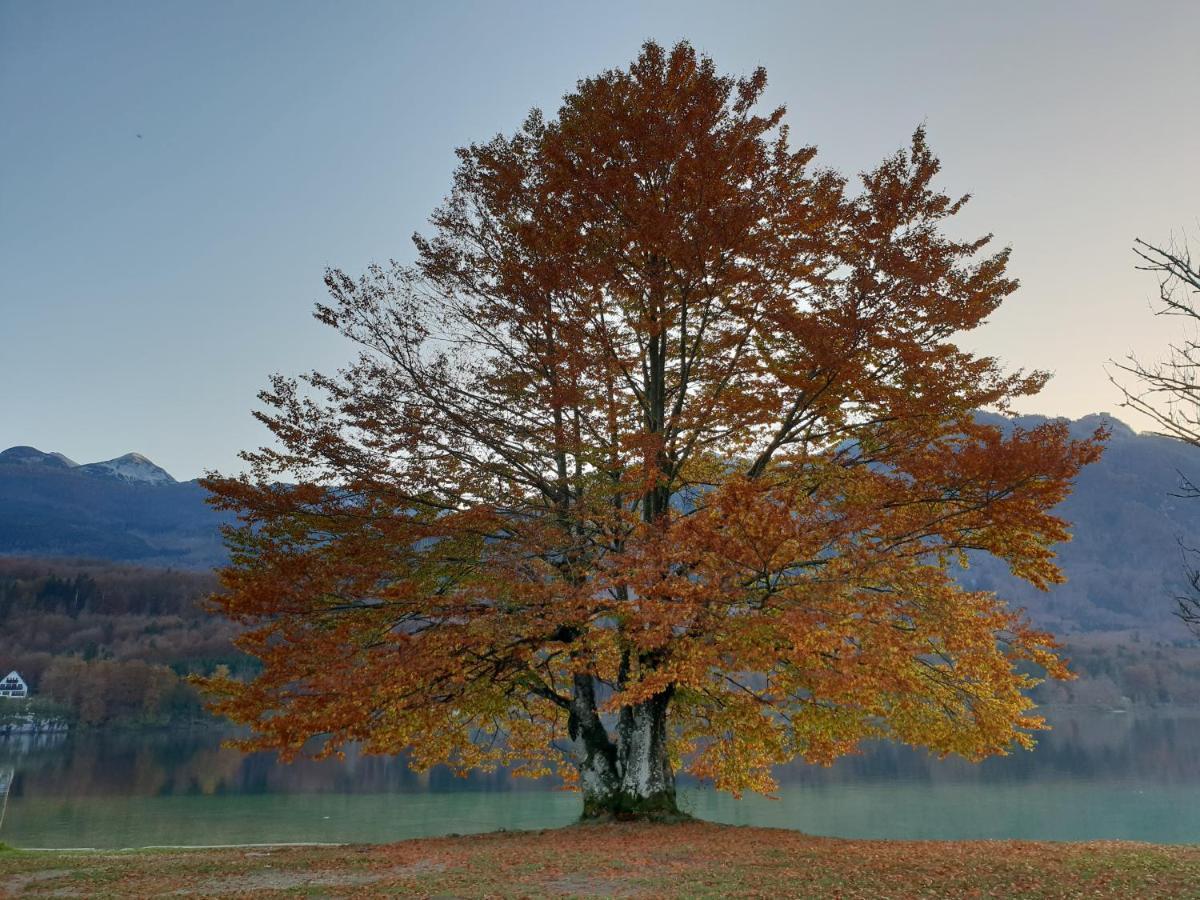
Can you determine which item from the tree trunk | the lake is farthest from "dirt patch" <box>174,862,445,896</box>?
the lake

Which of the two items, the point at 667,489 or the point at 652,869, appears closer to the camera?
the point at 652,869

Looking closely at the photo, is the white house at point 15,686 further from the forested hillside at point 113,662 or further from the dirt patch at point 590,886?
the dirt patch at point 590,886

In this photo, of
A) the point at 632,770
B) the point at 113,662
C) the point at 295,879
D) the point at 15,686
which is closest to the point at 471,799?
the point at 632,770

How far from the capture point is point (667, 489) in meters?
17.5

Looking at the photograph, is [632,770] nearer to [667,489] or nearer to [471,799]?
[667,489]

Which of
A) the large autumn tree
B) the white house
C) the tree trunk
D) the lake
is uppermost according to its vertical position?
the large autumn tree

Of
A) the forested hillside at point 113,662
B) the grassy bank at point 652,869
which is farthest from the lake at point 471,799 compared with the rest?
the forested hillside at point 113,662

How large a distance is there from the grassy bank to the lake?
17.4 metres

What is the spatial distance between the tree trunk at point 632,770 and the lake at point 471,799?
18.9 meters

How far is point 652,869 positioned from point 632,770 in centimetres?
520

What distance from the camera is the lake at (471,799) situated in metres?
50.0

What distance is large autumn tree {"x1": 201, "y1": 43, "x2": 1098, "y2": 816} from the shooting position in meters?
13.5

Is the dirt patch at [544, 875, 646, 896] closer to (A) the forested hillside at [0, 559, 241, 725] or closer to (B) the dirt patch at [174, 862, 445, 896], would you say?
(B) the dirt patch at [174, 862, 445, 896]

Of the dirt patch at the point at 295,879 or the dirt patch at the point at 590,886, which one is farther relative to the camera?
the dirt patch at the point at 295,879
